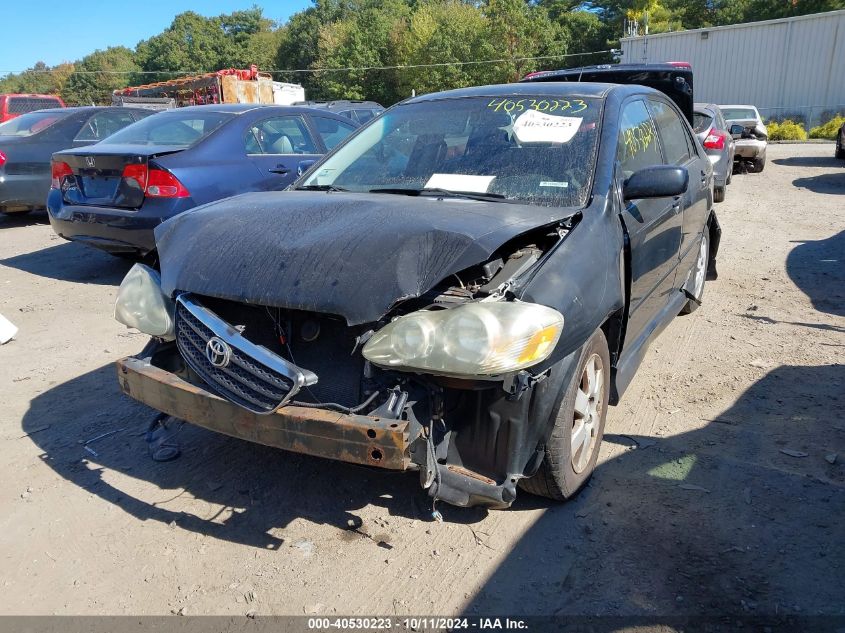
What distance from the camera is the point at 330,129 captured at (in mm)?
7605

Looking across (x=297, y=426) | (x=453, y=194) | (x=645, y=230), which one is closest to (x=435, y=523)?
(x=297, y=426)

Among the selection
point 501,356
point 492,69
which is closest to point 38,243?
point 501,356

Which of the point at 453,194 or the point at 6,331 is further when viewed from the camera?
the point at 6,331

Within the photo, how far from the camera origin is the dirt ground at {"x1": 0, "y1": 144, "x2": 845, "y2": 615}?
2.48 m

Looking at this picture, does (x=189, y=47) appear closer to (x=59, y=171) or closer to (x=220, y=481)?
(x=59, y=171)

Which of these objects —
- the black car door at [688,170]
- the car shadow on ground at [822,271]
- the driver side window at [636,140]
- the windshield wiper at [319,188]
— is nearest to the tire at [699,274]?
the black car door at [688,170]

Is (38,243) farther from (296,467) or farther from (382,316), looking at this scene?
(382,316)

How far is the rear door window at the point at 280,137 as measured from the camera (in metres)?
6.79

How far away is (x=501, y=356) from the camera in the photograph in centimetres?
224

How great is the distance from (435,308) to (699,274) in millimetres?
3786

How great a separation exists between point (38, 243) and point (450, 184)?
25.9 feet

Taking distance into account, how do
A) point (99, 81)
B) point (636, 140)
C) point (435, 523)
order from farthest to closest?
1. point (99, 81)
2. point (636, 140)
3. point (435, 523)

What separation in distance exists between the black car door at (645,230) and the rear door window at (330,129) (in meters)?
4.10

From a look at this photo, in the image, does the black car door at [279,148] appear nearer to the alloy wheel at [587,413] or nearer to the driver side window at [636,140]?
the driver side window at [636,140]
